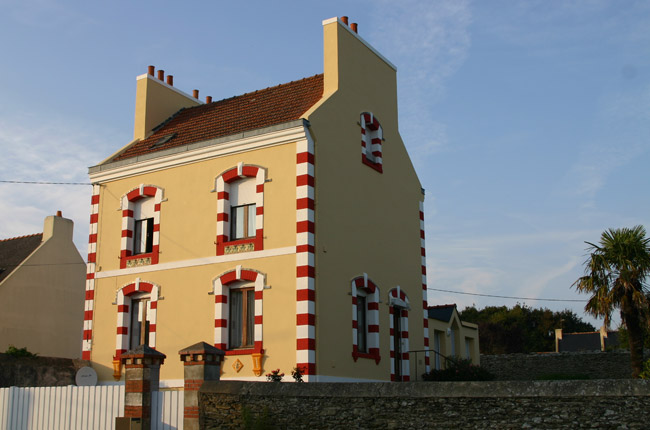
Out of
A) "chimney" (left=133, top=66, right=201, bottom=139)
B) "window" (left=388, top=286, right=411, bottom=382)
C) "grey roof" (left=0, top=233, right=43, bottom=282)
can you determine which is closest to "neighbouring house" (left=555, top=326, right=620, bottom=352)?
"window" (left=388, top=286, right=411, bottom=382)

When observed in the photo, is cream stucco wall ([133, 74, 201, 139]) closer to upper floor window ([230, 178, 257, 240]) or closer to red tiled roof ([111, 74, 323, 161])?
red tiled roof ([111, 74, 323, 161])

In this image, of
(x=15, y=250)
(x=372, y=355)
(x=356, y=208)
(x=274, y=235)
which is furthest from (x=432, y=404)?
(x=15, y=250)

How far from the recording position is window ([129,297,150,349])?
22.2 m

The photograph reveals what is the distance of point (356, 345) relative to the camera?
20.4m

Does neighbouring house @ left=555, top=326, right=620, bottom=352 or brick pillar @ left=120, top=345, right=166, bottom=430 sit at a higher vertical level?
neighbouring house @ left=555, top=326, right=620, bottom=352

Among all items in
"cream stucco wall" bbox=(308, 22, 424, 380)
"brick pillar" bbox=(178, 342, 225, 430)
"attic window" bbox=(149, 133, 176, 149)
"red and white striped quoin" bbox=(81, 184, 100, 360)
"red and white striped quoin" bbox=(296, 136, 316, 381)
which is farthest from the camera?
"attic window" bbox=(149, 133, 176, 149)

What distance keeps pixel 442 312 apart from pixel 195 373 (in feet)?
52.2

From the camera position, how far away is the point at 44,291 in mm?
31859

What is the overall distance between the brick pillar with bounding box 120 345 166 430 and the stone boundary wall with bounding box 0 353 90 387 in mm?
8616

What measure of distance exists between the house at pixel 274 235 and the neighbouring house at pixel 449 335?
92.5 inches

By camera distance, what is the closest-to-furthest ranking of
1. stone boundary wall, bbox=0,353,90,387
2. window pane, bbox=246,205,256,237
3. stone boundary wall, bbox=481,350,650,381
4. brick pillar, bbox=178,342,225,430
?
1. brick pillar, bbox=178,342,225,430
2. window pane, bbox=246,205,256,237
3. stone boundary wall, bbox=0,353,90,387
4. stone boundary wall, bbox=481,350,650,381

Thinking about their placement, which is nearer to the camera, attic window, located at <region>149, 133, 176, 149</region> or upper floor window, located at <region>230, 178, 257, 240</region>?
upper floor window, located at <region>230, 178, 257, 240</region>

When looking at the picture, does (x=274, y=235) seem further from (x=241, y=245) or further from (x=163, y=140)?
(x=163, y=140)

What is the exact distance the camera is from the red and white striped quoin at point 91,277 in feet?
75.0
